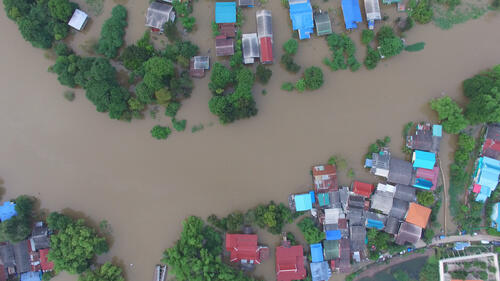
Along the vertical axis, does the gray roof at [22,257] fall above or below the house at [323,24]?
below

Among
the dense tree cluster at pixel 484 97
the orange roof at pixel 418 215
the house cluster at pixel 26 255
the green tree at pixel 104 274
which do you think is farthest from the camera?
the orange roof at pixel 418 215

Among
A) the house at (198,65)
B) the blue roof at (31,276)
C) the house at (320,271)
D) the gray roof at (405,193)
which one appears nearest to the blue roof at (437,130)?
the gray roof at (405,193)

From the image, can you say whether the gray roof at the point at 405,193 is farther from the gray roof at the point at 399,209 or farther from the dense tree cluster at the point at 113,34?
the dense tree cluster at the point at 113,34

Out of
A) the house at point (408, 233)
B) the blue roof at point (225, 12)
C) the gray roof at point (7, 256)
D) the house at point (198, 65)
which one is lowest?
the house at point (408, 233)

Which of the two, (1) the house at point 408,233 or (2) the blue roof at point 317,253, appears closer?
(1) the house at point 408,233

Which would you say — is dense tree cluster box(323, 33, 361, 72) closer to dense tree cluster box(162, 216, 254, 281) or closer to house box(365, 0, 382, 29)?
house box(365, 0, 382, 29)

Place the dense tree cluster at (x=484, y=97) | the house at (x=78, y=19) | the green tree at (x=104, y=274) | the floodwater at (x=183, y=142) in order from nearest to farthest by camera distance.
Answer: the green tree at (x=104, y=274) < the dense tree cluster at (x=484, y=97) < the house at (x=78, y=19) < the floodwater at (x=183, y=142)

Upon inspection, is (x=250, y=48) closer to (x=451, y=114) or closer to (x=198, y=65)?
(x=198, y=65)

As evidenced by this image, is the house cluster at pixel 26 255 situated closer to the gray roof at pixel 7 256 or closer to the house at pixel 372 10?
the gray roof at pixel 7 256

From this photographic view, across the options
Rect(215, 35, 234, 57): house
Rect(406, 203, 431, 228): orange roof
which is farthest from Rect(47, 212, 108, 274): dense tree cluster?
Rect(406, 203, 431, 228): orange roof
